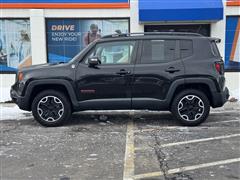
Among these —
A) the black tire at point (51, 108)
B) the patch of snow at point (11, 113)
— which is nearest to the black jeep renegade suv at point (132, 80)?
the black tire at point (51, 108)

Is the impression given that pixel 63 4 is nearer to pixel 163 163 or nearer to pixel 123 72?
pixel 123 72

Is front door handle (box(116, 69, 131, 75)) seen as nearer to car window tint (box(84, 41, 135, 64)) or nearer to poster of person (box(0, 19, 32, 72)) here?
car window tint (box(84, 41, 135, 64))

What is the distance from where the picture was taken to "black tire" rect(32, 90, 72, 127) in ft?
25.9

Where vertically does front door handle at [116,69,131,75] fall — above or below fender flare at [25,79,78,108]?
above

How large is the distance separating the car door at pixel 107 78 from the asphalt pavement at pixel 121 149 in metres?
0.55

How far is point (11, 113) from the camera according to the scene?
9.84 metres

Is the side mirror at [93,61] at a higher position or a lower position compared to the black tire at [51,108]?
higher

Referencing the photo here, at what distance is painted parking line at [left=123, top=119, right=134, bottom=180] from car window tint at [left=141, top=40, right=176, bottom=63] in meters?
1.42

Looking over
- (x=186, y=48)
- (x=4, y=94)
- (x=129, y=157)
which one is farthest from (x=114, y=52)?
(x=4, y=94)

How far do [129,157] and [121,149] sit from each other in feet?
1.51

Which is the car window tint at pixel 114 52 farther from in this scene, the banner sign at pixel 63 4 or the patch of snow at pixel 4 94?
the patch of snow at pixel 4 94

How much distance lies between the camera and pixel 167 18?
11.4 metres

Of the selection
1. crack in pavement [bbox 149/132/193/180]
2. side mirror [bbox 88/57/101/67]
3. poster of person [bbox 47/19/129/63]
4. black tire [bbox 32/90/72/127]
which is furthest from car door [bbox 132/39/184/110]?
poster of person [bbox 47/19/129/63]

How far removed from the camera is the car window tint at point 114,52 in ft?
26.1
